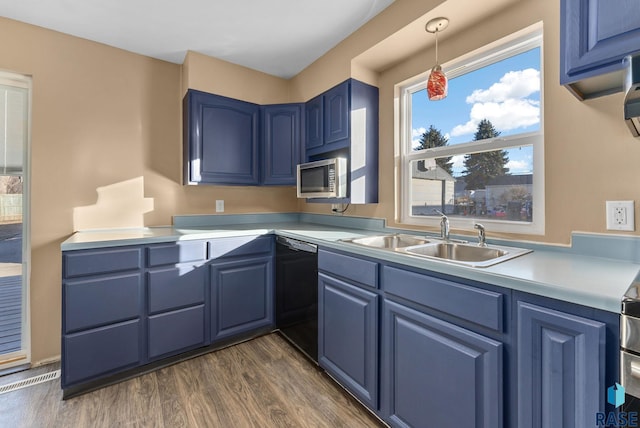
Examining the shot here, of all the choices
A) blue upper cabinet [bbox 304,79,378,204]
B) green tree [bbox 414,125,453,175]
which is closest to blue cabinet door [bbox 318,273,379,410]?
blue upper cabinet [bbox 304,79,378,204]

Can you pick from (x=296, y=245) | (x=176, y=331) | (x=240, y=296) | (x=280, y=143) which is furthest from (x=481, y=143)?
(x=176, y=331)

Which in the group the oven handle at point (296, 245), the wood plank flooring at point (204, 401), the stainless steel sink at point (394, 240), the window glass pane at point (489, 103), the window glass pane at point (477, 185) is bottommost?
the wood plank flooring at point (204, 401)

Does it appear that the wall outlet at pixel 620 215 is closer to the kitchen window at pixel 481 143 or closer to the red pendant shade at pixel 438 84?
the kitchen window at pixel 481 143

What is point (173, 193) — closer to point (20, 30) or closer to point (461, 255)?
point (20, 30)

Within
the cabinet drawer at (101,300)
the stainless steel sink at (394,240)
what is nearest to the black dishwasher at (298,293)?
the stainless steel sink at (394,240)

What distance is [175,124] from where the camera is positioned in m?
2.67

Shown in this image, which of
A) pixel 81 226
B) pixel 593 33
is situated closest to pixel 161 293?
pixel 81 226

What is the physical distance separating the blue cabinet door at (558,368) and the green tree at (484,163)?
1.02 metres

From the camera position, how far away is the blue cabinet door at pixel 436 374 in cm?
103

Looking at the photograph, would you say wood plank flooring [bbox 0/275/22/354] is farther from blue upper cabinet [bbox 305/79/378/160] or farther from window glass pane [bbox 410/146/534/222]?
window glass pane [bbox 410/146/534/222]

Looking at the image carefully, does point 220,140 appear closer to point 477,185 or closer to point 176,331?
point 176,331

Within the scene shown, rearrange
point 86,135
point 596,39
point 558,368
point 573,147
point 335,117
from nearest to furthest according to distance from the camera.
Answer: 1. point 558,368
2. point 596,39
3. point 573,147
4. point 86,135
5. point 335,117

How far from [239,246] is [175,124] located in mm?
1352

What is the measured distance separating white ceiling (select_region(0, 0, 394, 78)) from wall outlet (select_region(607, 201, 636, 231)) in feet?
5.52
